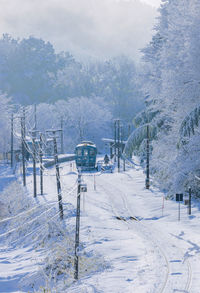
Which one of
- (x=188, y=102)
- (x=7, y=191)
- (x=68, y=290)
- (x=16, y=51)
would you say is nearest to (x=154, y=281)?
(x=68, y=290)

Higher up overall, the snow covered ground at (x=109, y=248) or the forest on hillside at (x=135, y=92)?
the forest on hillside at (x=135, y=92)

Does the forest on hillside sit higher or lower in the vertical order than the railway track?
higher

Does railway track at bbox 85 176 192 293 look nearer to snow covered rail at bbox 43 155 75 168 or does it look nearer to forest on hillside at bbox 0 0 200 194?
forest on hillside at bbox 0 0 200 194

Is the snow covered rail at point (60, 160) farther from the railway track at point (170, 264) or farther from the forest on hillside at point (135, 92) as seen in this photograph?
the railway track at point (170, 264)

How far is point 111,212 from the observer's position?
2730 cm

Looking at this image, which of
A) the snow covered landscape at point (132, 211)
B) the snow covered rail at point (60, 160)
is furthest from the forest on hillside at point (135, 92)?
the snow covered rail at point (60, 160)

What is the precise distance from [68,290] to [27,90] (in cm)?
10841

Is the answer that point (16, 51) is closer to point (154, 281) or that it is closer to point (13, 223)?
point (13, 223)

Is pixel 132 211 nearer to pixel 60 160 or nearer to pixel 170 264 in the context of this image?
pixel 170 264

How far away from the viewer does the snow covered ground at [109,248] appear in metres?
14.8

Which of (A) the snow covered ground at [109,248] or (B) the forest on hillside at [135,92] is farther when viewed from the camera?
(B) the forest on hillside at [135,92]

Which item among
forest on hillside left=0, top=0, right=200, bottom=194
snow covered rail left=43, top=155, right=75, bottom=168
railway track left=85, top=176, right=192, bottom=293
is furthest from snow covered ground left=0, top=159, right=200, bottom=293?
snow covered rail left=43, top=155, right=75, bottom=168

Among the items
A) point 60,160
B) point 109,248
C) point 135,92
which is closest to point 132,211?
point 109,248

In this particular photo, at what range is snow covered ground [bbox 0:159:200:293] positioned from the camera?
14763 millimetres
